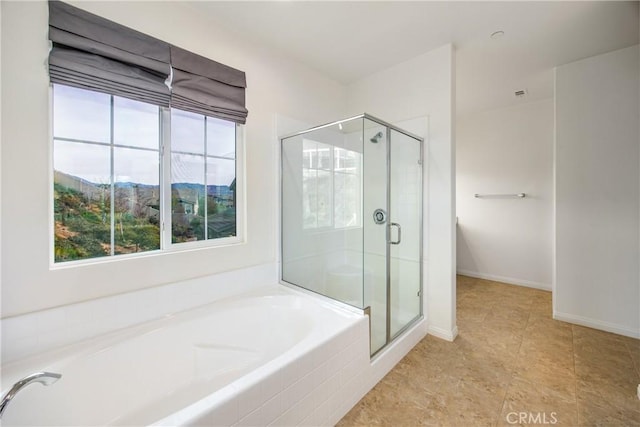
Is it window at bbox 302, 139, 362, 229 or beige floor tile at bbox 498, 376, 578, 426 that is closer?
beige floor tile at bbox 498, 376, 578, 426

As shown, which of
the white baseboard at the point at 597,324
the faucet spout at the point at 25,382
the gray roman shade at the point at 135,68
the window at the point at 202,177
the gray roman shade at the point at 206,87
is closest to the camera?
the faucet spout at the point at 25,382

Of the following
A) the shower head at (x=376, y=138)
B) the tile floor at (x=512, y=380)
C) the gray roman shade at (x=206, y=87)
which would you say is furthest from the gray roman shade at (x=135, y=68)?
the tile floor at (x=512, y=380)

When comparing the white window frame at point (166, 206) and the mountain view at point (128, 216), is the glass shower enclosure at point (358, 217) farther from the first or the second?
the mountain view at point (128, 216)

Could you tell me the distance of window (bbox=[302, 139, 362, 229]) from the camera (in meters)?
2.37

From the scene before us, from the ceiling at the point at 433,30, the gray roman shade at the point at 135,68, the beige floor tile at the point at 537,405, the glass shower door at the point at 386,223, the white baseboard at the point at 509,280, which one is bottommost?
the beige floor tile at the point at 537,405

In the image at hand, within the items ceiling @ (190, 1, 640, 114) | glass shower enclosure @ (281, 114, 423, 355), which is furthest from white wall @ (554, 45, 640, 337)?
glass shower enclosure @ (281, 114, 423, 355)

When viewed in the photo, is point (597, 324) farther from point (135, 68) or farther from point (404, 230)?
point (135, 68)

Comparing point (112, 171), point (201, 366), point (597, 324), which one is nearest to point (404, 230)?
point (201, 366)

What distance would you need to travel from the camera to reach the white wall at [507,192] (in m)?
3.52

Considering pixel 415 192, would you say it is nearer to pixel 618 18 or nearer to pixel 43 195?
pixel 618 18

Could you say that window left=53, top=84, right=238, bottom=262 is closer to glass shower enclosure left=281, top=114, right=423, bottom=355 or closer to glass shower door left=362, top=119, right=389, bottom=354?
glass shower enclosure left=281, top=114, right=423, bottom=355

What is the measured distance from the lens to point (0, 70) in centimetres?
125

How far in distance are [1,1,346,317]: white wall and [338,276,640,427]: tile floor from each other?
1.42 metres

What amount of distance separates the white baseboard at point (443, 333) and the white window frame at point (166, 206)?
74.7 inches
